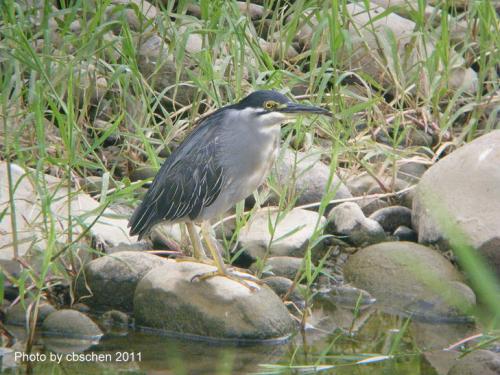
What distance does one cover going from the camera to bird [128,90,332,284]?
4.15 metres

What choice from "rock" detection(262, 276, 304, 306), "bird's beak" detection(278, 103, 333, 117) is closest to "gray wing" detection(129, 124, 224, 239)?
"bird's beak" detection(278, 103, 333, 117)

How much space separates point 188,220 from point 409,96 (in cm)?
265

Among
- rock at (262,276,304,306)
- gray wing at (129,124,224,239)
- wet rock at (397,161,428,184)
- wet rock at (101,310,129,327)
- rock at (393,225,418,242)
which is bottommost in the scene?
rock at (393,225,418,242)

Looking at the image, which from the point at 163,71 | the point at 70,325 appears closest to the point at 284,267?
the point at 70,325

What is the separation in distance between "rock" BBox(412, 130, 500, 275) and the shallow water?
644 millimetres

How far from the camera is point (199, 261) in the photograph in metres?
4.39

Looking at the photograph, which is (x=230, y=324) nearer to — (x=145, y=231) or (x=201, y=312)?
(x=201, y=312)

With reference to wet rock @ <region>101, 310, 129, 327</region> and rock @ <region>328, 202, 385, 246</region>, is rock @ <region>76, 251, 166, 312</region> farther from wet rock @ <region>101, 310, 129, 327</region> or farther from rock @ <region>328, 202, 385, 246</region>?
rock @ <region>328, 202, 385, 246</region>

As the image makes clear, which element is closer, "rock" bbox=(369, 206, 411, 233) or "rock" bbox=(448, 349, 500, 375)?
"rock" bbox=(448, 349, 500, 375)

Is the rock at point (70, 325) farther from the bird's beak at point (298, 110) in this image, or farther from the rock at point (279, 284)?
the bird's beak at point (298, 110)

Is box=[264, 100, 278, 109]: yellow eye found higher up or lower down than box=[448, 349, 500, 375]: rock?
higher up

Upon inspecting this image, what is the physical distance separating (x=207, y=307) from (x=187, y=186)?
0.65 metres

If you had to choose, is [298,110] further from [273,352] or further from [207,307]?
[273,352]

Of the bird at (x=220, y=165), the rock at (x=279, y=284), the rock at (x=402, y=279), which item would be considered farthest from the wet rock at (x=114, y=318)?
the rock at (x=402, y=279)
